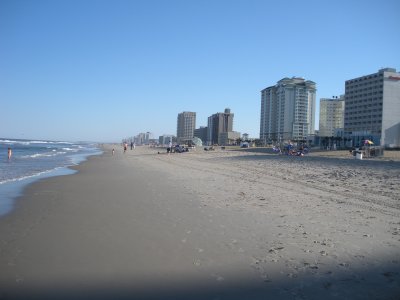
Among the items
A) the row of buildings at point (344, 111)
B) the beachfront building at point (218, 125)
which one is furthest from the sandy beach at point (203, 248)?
the beachfront building at point (218, 125)

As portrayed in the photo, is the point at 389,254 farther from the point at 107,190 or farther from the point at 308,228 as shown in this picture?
the point at 107,190

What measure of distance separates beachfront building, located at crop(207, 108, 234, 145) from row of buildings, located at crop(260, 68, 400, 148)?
2425cm

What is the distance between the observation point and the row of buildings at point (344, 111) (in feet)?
338

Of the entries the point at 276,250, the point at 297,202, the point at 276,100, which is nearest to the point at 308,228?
the point at 276,250

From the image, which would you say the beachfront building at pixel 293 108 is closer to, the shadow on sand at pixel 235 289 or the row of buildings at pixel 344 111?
the row of buildings at pixel 344 111

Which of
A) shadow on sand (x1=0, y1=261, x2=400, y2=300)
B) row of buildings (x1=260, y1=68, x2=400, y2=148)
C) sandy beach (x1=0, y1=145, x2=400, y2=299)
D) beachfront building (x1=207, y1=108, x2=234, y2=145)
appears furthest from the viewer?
beachfront building (x1=207, y1=108, x2=234, y2=145)

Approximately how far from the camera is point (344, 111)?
123 meters

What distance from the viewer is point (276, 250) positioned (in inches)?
206

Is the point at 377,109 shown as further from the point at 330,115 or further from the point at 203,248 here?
the point at 203,248

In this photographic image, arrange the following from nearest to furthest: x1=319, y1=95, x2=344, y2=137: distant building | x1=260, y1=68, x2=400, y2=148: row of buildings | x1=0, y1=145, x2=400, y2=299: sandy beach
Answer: x1=0, y1=145, x2=400, y2=299: sandy beach, x1=260, y1=68, x2=400, y2=148: row of buildings, x1=319, y1=95, x2=344, y2=137: distant building

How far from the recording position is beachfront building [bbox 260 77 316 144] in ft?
479

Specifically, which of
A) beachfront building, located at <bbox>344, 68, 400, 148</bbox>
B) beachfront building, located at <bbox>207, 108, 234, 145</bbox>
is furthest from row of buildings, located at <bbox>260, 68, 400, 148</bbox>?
beachfront building, located at <bbox>207, 108, 234, 145</bbox>

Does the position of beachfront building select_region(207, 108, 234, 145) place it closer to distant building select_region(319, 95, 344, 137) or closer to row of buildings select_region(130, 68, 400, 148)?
row of buildings select_region(130, 68, 400, 148)

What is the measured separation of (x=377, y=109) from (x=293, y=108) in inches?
1735
